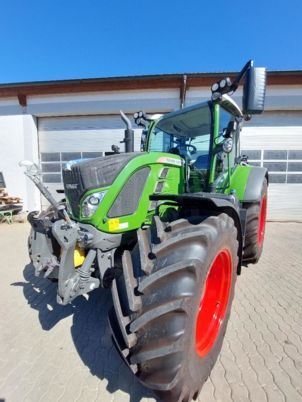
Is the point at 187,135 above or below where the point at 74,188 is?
above

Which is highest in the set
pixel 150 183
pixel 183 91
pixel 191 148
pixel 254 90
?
pixel 183 91

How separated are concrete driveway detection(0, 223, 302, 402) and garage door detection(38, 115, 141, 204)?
218 inches

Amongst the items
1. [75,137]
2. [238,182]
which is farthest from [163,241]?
[75,137]

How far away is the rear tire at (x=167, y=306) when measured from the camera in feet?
4.75

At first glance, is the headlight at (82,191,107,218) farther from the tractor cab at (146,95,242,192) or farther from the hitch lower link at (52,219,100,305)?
the tractor cab at (146,95,242,192)

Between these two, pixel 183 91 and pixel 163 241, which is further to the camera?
pixel 183 91

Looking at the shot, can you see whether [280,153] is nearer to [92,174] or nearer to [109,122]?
[109,122]

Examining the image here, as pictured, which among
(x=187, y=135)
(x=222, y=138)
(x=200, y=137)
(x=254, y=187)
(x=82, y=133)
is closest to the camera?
(x=222, y=138)

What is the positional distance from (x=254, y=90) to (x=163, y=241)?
1.51 m

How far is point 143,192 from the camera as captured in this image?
7.60 ft

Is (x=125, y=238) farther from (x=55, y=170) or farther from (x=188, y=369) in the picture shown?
(x=55, y=170)

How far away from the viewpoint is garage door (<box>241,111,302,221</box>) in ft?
25.2

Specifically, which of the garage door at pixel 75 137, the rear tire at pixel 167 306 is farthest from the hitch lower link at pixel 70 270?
the garage door at pixel 75 137

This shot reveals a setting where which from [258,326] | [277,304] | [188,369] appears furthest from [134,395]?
[277,304]
